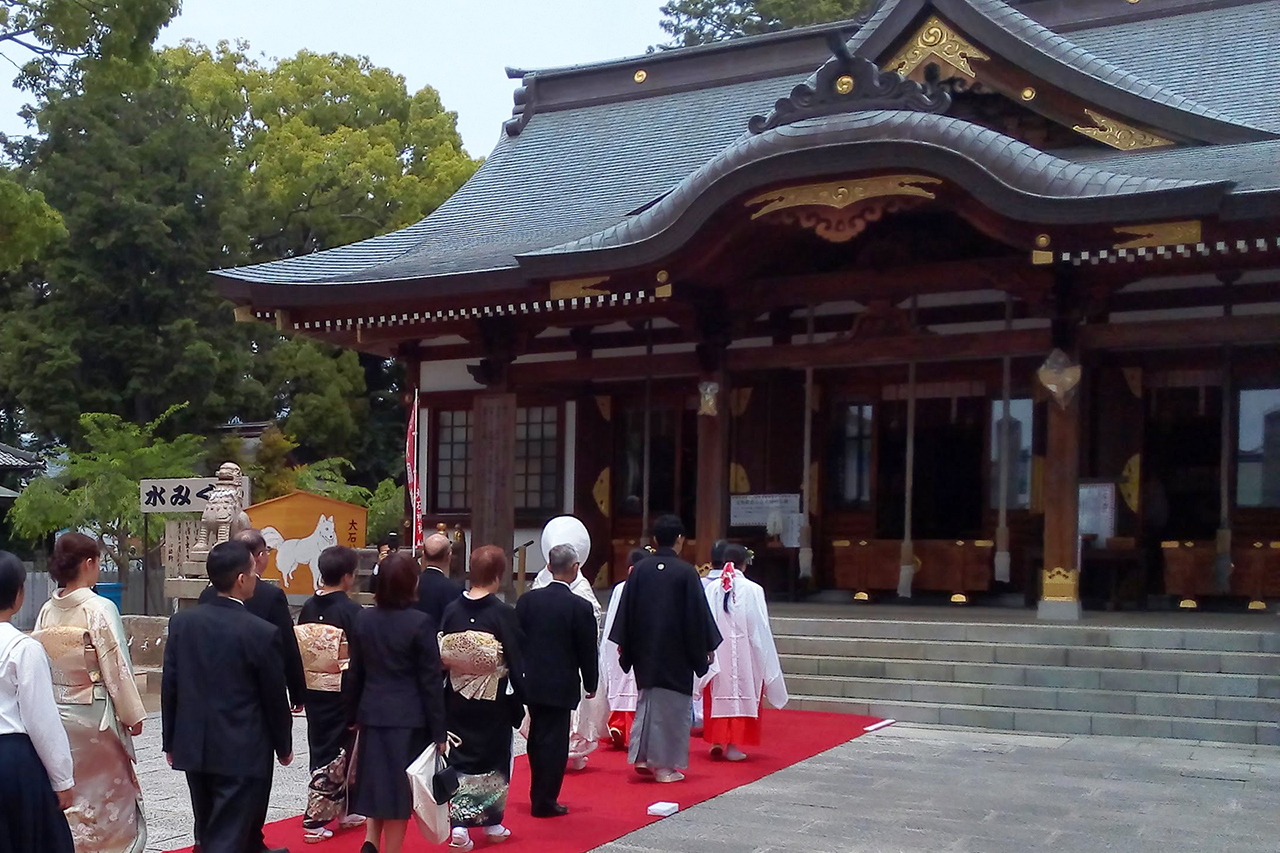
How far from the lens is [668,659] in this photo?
707 cm

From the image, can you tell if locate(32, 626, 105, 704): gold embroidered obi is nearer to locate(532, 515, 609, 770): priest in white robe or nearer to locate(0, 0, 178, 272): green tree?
locate(532, 515, 609, 770): priest in white robe

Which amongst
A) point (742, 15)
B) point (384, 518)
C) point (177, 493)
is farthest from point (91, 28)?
point (742, 15)

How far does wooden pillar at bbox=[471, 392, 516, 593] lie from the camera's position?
13055 mm

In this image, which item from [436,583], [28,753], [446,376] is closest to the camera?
[28,753]

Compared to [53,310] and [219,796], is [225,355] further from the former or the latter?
[219,796]

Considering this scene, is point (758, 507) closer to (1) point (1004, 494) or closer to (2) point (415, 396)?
(1) point (1004, 494)

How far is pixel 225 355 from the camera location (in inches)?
955

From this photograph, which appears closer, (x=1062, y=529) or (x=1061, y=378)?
(x=1062, y=529)

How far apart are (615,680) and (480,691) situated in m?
2.46

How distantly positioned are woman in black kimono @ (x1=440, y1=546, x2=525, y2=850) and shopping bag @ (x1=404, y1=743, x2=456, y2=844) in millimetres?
455

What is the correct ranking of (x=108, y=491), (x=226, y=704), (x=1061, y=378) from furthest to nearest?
1. (x=108, y=491)
2. (x=1061, y=378)
3. (x=226, y=704)

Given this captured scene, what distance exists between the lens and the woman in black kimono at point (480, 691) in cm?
556

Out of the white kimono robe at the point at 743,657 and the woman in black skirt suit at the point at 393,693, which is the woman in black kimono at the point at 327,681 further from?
the white kimono robe at the point at 743,657

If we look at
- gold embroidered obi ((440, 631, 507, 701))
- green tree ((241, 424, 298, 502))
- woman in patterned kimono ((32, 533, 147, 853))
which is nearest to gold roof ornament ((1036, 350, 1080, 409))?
gold embroidered obi ((440, 631, 507, 701))
